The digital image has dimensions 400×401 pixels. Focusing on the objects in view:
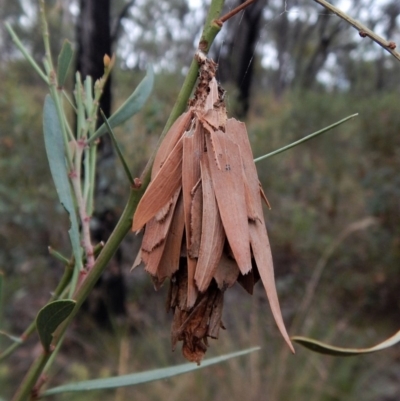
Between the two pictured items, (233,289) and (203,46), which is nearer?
(203,46)

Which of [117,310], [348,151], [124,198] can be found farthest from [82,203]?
[348,151]

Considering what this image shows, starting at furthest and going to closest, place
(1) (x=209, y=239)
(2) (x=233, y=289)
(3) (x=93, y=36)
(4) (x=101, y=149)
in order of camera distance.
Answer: (2) (x=233, y=289)
(4) (x=101, y=149)
(3) (x=93, y=36)
(1) (x=209, y=239)

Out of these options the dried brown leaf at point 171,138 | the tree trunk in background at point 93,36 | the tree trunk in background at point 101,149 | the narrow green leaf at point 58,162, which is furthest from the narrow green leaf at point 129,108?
the tree trunk in background at point 93,36

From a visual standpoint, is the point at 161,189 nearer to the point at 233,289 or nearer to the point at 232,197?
the point at 232,197

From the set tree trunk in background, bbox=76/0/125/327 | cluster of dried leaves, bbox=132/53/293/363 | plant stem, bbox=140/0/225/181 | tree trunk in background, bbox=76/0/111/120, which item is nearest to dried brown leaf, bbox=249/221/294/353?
cluster of dried leaves, bbox=132/53/293/363

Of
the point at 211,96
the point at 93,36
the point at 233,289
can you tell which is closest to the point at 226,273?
the point at 211,96

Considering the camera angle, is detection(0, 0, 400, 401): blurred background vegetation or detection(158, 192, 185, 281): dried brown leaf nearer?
detection(158, 192, 185, 281): dried brown leaf

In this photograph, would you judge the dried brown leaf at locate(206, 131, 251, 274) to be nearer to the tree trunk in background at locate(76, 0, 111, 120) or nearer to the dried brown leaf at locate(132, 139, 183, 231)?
the dried brown leaf at locate(132, 139, 183, 231)

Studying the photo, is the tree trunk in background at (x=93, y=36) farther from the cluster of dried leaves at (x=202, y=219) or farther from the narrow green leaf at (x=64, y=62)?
the cluster of dried leaves at (x=202, y=219)
